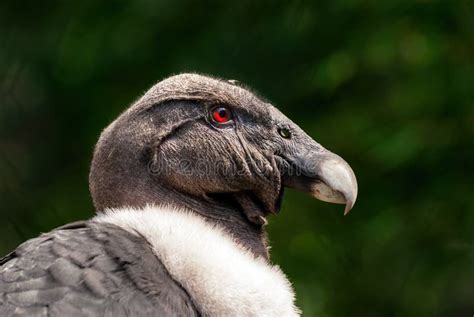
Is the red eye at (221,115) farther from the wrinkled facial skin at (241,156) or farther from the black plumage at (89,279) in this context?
the black plumage at (89,279)

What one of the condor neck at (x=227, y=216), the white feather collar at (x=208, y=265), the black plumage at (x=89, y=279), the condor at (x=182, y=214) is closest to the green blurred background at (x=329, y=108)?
the condor neck at (x=227, y=216)

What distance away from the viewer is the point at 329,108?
22.3 feet

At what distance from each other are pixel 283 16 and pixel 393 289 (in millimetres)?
1900

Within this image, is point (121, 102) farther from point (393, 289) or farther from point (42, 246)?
point (42, 246)

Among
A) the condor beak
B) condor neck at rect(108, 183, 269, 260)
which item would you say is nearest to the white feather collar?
condor neck at rect(108, 183, 269, 260)

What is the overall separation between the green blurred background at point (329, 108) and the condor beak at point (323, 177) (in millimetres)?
2457

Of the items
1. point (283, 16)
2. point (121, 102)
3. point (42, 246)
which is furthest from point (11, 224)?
point (42, 246)

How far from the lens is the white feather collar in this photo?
3449mm

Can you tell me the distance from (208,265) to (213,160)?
556 mm

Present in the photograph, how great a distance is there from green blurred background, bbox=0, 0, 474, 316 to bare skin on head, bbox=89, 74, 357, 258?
7.88 feet

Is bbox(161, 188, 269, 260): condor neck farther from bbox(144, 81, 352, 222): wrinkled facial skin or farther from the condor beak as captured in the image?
the condor beak

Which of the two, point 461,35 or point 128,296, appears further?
point 461,35

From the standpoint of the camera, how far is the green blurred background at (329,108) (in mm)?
6430

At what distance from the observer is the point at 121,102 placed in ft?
23.3
